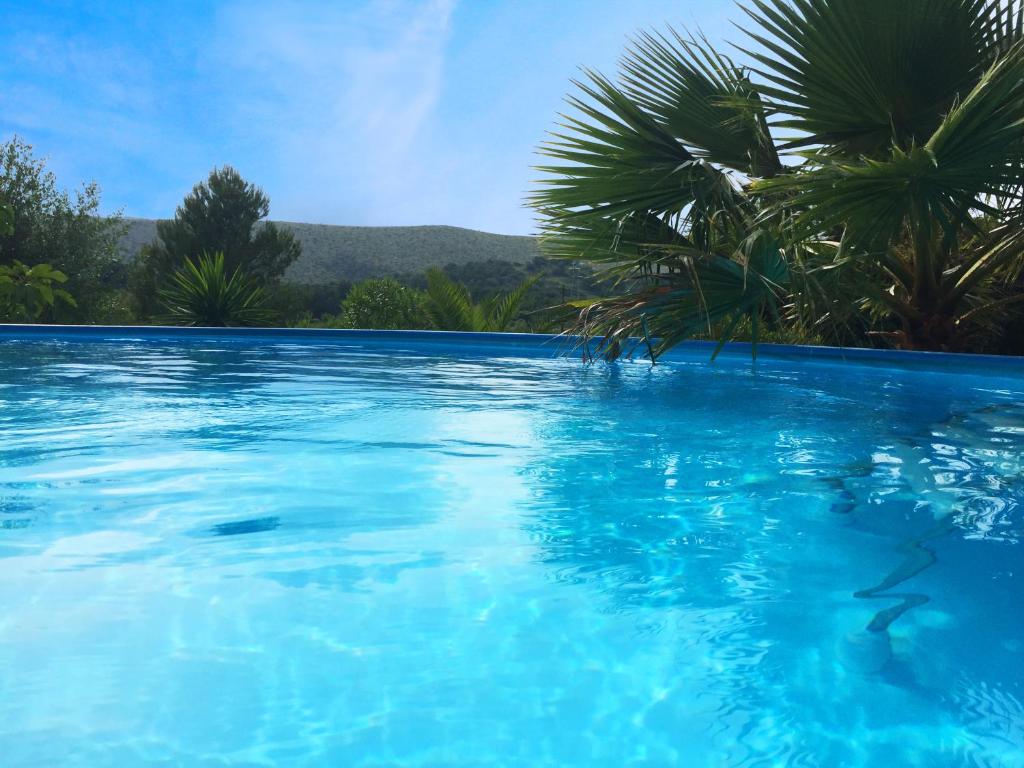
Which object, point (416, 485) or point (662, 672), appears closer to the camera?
point (662, 672)

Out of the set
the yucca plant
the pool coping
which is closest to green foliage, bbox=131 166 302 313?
the yucca plant

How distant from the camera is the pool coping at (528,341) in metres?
6.84

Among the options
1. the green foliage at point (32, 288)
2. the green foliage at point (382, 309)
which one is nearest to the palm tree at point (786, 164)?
the green foliage at point (32, 288)

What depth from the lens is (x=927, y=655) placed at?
6.02 feet

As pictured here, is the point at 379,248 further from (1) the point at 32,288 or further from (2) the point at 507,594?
(2) the point at 507,594

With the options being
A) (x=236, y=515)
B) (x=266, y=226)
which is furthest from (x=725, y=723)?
(x=266, y=226)

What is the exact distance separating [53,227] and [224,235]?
4908mm

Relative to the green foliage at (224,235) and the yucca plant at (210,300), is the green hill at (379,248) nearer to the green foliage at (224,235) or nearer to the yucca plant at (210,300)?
the green foliage at (224,235)

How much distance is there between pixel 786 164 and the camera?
19.5 ft

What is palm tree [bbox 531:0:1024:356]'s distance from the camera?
417 centimetres

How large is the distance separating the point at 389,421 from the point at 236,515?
1953 mm

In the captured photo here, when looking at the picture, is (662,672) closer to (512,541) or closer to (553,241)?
(512,541)

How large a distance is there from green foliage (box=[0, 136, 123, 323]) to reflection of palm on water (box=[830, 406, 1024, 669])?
60.6ft

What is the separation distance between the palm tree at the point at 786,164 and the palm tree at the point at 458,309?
20.0 ft
